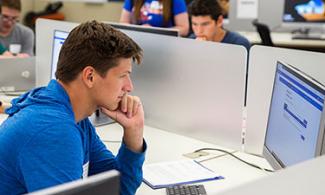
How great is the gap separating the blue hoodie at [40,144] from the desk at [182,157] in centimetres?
44

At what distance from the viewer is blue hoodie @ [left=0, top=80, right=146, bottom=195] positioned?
1231 millimetres

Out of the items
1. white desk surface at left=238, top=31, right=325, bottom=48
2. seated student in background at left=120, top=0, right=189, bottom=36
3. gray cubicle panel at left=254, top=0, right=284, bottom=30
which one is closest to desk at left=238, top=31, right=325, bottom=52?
white desk surface at left=238, top=31, right=325, bottom=48

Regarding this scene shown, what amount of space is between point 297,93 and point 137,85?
1045mm

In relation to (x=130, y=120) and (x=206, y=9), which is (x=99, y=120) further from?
(x=206, y=9)

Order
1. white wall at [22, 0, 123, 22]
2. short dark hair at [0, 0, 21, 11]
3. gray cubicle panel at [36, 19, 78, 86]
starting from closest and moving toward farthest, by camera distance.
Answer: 1. gray cubicle panel at [36, 19, 78, 86]
2. short dark hair at [0, 0, 21, 11]
3. white wall at [22, 0, 123, 22]

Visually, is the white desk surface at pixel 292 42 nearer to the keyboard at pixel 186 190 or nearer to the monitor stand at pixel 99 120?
the monitor stand at pixel 99 120

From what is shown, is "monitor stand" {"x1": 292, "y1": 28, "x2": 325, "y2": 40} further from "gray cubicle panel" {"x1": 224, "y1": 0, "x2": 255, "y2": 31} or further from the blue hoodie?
the blue hoodie

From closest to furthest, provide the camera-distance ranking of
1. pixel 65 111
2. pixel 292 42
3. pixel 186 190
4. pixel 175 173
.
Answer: pixel 65 111, pixel 186 190, pixel 175 173, pixel 292 42

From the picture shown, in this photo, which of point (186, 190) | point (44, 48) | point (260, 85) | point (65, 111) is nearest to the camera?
point (65, 111)

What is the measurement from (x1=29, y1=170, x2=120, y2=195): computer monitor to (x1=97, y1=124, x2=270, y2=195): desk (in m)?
0.97

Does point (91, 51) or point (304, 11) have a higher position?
point (304, 11)

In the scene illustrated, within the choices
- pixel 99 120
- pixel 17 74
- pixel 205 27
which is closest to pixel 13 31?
pixel 17 74

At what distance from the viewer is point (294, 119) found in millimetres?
1492

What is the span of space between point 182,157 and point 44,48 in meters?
1.21
